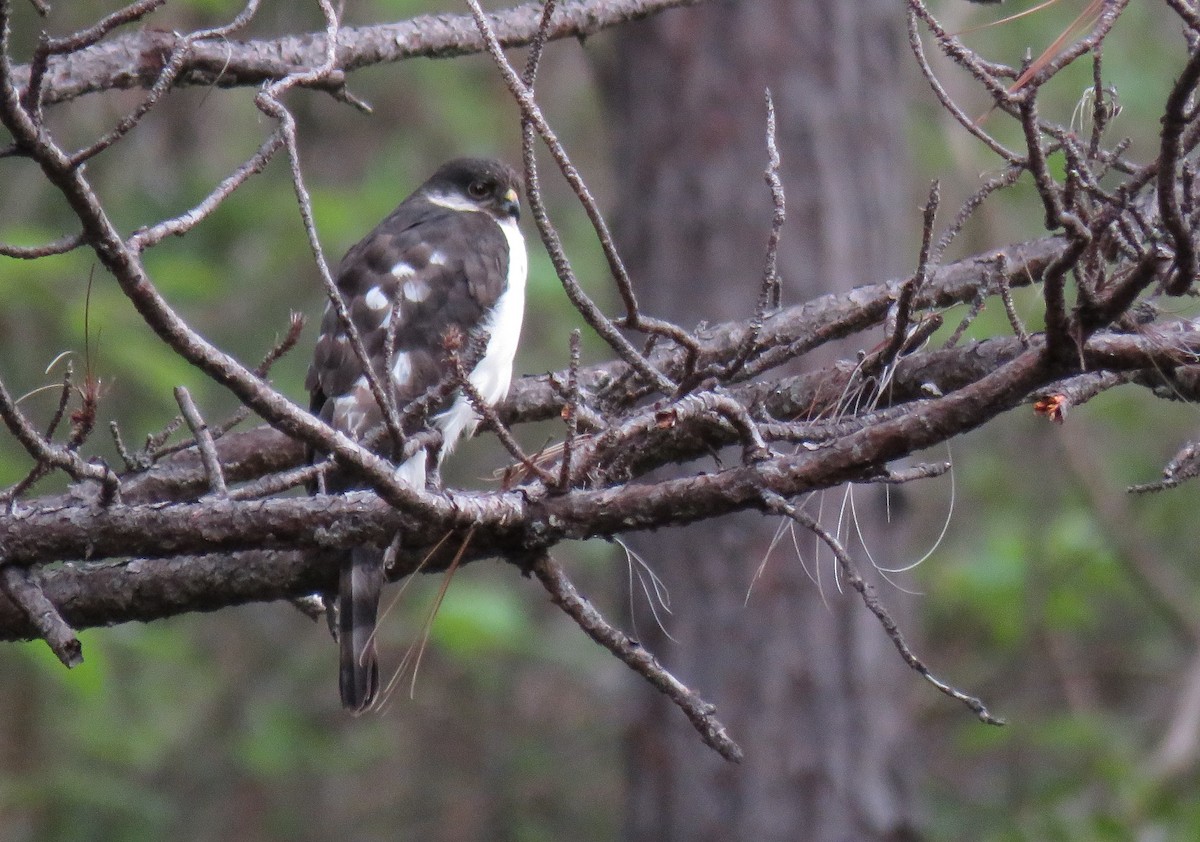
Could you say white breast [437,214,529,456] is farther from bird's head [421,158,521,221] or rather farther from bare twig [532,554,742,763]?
bare twig [532,554,742,763]

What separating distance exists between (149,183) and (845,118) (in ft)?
12.8

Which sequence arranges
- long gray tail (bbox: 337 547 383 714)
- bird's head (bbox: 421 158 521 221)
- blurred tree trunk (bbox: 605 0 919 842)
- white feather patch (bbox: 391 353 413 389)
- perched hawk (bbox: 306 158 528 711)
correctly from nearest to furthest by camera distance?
long gray tail (bbox: 337 547 383 714) < perched hawk (bbox: 306 158 528 711) < white feather patch (bbox: 391 353 413 389) < bird's head (bbox: 421 158 521 221) < blurred tree trunk (bbox: 605 0 919 842)

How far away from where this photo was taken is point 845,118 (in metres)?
6.61

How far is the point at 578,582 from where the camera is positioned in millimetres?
10648

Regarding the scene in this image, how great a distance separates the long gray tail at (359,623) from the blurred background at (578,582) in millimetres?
1637

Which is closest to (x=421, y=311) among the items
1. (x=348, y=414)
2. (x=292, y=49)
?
(x=348, y=414)

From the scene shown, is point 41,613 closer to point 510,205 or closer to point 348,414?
point 348,414

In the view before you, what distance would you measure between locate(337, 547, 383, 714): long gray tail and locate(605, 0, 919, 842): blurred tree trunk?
279 cm

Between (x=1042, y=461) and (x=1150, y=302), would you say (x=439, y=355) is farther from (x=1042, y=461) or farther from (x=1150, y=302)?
(x=1042, y=461)

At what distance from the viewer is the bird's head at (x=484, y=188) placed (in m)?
5.85

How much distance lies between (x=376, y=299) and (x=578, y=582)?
6.14 metres

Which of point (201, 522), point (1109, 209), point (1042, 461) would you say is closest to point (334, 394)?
point (201, 522)

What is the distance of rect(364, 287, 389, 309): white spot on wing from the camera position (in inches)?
186

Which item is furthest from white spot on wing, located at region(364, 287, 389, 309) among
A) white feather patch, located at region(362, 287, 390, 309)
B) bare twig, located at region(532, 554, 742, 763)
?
bare twig, located at region(532, 554, 742, 763)
